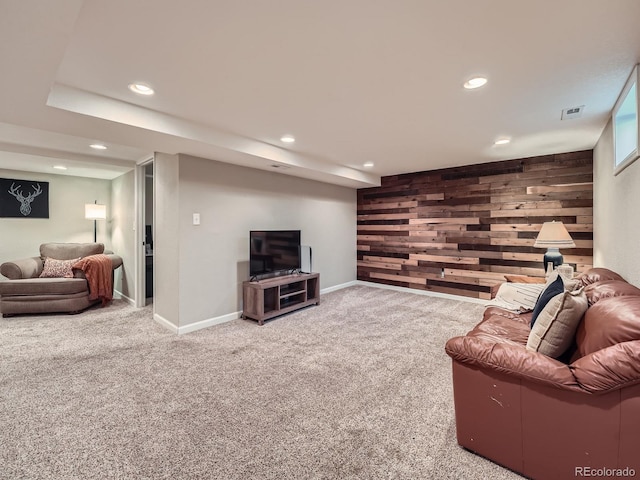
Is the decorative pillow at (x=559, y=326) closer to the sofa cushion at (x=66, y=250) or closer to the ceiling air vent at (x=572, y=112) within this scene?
the ceiling air vent at (x=572, y=112)

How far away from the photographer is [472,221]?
4.89m

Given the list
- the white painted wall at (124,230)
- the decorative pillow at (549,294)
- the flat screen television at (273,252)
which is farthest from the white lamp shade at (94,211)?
the decorative pillow at (549,294)

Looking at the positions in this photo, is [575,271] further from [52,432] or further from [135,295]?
[135,295]

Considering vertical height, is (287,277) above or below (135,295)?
above

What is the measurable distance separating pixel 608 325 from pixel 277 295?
3.33m

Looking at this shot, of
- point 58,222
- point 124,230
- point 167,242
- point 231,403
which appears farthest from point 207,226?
point 58,222

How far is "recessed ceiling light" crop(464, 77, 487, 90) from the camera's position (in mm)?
2080

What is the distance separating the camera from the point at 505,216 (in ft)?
15.0

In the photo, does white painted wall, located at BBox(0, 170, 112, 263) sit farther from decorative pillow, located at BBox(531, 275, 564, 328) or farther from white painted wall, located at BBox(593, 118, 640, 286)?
white painted wall, located at BBox(593, 118, 640, 286)

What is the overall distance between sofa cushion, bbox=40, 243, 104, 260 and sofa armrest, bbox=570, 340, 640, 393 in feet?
20.3

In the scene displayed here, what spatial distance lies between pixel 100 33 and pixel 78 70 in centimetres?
54

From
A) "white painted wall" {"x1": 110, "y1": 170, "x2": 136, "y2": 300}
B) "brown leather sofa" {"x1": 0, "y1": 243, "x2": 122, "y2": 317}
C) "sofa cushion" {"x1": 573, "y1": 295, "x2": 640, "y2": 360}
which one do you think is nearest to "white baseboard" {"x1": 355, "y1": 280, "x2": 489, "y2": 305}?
"sofa cushion" {"x1": 573, "y1": 295, "x2": 640, "y2": 360}

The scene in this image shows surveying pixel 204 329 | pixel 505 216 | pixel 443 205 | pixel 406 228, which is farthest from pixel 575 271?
pixel 204 329

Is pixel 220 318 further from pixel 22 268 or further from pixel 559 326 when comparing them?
pixel 559 326
